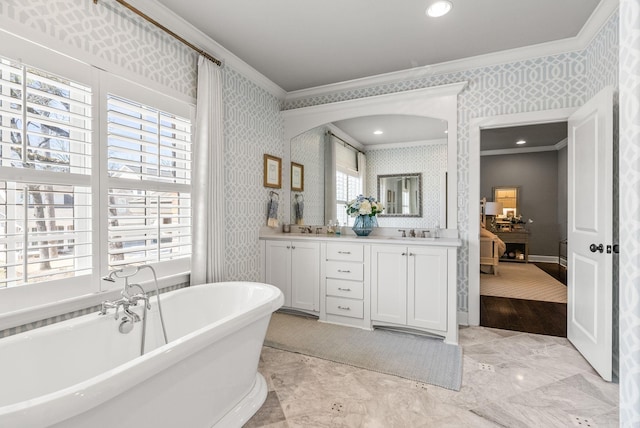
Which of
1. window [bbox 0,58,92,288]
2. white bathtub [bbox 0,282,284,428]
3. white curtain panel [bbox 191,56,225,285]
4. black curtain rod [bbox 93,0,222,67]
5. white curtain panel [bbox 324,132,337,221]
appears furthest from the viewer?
white curtain panel [bbox 324,132,337,221]

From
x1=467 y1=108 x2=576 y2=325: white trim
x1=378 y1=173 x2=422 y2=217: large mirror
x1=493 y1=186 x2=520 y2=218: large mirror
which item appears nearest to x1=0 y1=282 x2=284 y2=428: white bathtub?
x1=378 y1=173 x2=422 y2=217: large mirror

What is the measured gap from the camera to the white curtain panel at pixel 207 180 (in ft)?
8.66

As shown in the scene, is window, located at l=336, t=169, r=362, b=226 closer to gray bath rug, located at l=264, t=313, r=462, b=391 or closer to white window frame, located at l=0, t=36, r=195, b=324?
gray bath rug, located at l=264, t=313, r=462, b=391

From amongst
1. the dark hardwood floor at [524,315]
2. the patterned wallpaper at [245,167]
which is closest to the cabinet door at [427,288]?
the dark hardwood floor at [524,315]

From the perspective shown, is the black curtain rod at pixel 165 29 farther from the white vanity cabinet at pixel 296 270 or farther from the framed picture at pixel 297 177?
the white vanity cabinet at pixel 296 270

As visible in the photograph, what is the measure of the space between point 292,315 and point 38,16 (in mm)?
3032

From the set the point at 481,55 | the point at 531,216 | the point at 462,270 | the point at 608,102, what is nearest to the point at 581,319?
the point at 462,270

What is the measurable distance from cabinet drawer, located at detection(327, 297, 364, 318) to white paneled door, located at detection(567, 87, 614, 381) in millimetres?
1742

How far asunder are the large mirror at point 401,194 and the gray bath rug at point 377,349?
1.24 metres

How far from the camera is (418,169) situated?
11.2ft

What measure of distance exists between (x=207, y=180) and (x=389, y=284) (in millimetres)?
1854

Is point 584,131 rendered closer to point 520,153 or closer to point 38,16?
point 38,16

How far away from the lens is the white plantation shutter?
2.15m

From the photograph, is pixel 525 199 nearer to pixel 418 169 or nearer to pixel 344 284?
pixel 418 169
